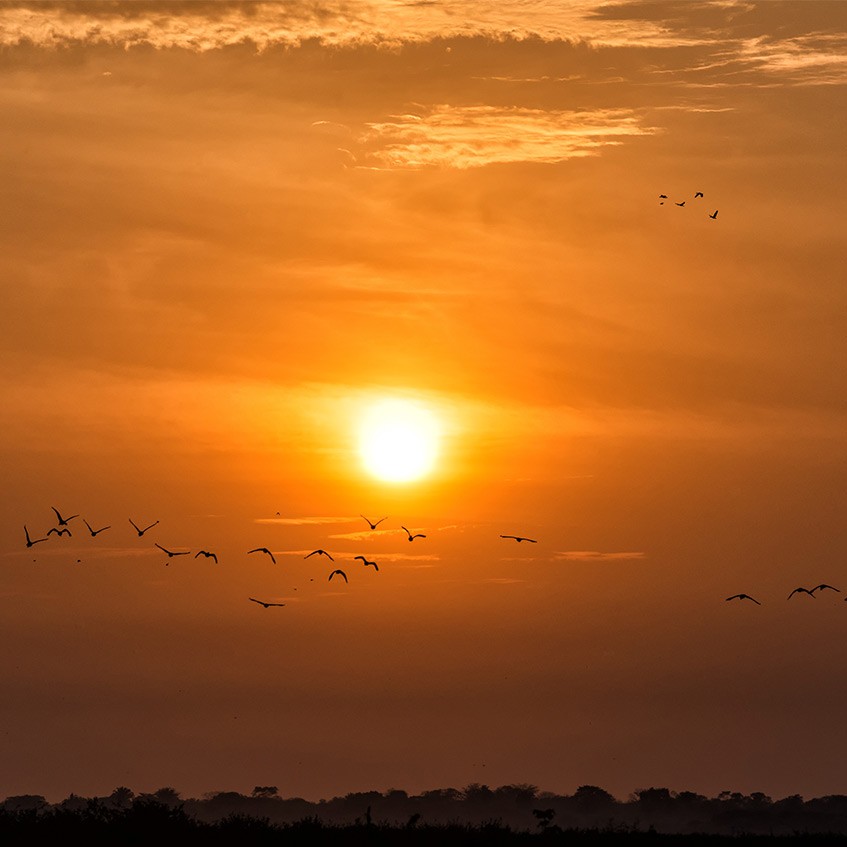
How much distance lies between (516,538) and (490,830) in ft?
64.8

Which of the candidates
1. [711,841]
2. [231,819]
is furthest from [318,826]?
[711,841]

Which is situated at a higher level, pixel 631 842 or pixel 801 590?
pixel 801 590

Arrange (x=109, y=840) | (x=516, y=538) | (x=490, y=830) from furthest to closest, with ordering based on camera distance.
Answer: (x=516, y=538), (x=490, y=830), (x=109, y=840)

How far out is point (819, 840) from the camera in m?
65.1

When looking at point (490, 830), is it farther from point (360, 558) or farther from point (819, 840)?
point (360, 558)

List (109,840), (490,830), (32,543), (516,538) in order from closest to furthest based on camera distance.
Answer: (109,840)
(490,830)
(32,543)
(516,538)

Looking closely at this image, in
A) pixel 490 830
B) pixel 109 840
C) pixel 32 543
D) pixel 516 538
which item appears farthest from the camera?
pixel 516 538

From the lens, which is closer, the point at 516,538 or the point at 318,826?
the point at 318,826

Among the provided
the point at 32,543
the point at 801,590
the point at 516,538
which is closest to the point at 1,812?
the point at 32,543

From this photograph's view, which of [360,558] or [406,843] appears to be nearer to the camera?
[406,843]

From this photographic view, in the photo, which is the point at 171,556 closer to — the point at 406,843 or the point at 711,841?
the point at 406,843

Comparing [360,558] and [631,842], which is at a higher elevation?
[360,558]

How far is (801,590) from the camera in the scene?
274ft

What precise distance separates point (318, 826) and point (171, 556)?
62.7 feet
